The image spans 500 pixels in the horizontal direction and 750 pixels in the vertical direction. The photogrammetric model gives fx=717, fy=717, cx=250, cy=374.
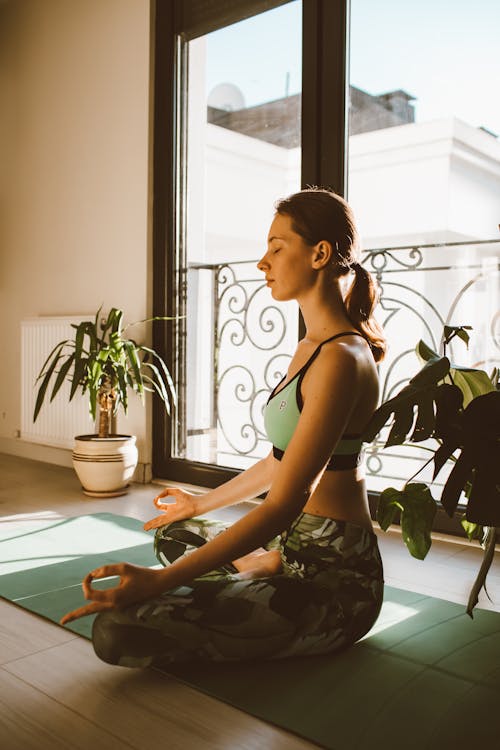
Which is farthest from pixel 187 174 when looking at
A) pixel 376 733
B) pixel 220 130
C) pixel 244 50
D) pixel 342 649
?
pixel 376 733

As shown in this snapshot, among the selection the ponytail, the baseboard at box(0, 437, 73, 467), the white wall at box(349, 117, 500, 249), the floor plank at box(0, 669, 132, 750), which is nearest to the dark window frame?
the white wall at box(349, 117, 500, 249)

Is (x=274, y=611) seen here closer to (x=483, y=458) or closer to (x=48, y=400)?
(x=483, y=458)

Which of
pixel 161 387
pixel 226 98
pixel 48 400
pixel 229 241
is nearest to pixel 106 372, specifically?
pixel 161 387

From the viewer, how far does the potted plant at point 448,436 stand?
129 centimetres

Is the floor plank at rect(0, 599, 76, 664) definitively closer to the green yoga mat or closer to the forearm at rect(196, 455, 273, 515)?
the green yoga mat

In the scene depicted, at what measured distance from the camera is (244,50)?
11.3 feet

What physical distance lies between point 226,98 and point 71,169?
1.04 m

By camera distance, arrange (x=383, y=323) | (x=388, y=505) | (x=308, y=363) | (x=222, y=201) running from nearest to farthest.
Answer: (x=308, y=363)
(x=388, y=505)
(x=383, y=323)
(x=222, y=201)

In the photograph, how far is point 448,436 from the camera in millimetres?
1333

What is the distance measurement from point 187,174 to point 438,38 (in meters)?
1.37

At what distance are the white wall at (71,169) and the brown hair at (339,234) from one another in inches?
88.3

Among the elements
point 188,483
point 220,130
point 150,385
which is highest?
point 220,130

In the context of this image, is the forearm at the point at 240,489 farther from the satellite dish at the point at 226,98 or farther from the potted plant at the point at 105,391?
the satellite dish at the point at 226,98

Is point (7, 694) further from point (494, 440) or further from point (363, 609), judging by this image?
point (494, 440)
